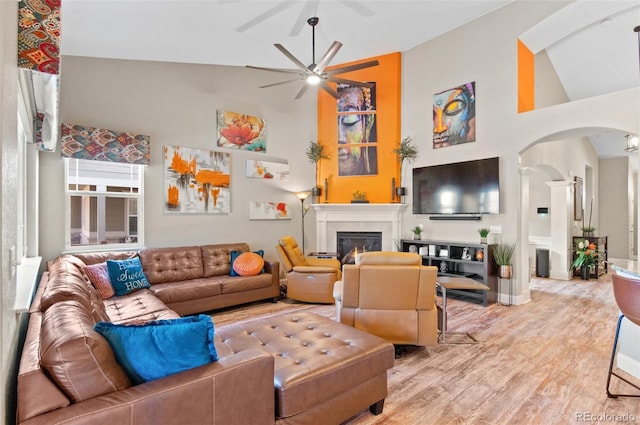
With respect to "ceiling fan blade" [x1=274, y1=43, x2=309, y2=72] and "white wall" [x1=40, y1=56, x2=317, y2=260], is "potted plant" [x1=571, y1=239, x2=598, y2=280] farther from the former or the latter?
"ceiling fan blade" [x1=274, y1=43, x2=309, y2=72]

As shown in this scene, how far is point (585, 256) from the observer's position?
6.38 metres

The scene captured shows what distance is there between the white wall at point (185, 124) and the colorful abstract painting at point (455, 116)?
2.38 meters

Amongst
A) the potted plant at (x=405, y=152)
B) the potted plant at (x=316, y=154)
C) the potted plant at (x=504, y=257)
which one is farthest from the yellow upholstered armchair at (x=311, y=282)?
the potted plant at (x=504, y=257)

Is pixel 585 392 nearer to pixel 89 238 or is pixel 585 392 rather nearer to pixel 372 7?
pixel 372 7

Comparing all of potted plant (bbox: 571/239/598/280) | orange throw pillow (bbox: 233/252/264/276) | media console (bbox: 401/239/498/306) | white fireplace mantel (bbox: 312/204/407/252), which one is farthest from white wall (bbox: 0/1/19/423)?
potted plant (bbox: 571/239/598/280)

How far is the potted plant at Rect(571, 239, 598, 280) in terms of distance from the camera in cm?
634

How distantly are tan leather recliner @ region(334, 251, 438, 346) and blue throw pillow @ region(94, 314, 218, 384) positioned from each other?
1.69 meters

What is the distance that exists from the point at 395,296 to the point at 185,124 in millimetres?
4099

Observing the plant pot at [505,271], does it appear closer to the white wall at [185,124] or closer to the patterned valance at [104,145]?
the white wall at [185,124]

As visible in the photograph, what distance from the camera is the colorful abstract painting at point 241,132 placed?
537 centimetres

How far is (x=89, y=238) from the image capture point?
4.27m

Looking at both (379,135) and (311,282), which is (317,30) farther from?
(311,282)

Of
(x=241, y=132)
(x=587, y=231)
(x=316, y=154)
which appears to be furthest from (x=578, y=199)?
(x=241, y=132)

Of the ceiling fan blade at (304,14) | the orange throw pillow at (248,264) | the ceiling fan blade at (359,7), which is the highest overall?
the ceiling fan blade at (359,7)
